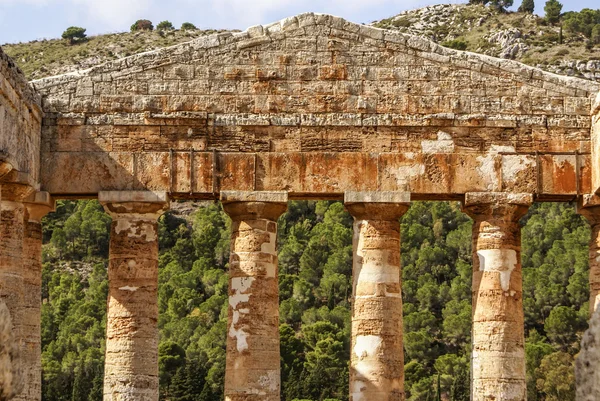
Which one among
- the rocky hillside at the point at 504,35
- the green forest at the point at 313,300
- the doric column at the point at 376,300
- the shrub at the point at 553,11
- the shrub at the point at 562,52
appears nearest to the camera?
the doric column at the point at 376,300

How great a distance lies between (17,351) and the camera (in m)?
9.31

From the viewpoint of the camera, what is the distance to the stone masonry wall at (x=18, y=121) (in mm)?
24656

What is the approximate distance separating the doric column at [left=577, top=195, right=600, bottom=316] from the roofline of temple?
7.88 ft

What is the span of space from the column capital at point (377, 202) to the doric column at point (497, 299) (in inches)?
55.3

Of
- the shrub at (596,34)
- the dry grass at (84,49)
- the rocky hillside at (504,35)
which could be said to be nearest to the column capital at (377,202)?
the rocky hillside at (504,35)

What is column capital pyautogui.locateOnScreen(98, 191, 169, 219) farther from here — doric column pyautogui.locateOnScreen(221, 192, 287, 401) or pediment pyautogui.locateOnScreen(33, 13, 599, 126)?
pediment pyautogui.locateOnScreen(33, 13, 599, 126)

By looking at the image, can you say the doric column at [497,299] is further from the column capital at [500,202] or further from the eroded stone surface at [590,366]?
the eroded stone surface at [590,366]

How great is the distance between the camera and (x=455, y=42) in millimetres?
104812

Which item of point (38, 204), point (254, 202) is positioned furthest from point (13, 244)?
point (254, 202)

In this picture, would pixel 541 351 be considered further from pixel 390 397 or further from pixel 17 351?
pixel 17 351

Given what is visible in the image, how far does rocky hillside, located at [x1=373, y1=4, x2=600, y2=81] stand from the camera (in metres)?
97.3

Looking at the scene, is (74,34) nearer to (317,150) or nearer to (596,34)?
(596,34)

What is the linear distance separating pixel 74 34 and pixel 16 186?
96.2m

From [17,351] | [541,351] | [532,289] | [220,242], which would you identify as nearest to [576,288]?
[532,289]
